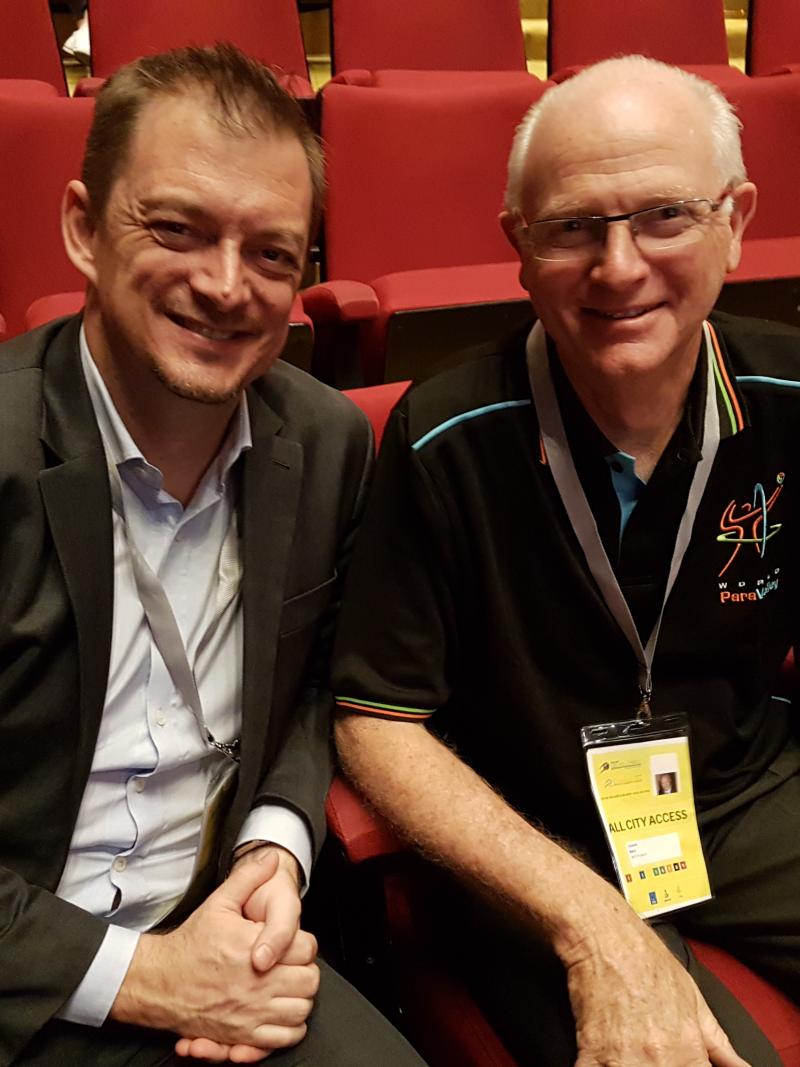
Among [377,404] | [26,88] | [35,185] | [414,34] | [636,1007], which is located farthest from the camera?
[414,34]

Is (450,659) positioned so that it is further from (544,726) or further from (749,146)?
(749,146)

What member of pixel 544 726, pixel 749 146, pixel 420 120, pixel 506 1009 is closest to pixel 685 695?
pixel 544 726

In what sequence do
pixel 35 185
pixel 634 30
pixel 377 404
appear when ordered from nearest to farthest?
1. pixel 377 404
2. pixel 35 185
3. pixel 634 30

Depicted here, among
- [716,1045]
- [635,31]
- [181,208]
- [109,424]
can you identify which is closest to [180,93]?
[181,208]

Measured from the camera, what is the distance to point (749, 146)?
1.46m

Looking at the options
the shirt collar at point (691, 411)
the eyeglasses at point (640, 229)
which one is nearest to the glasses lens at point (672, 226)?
the eyeglasses at point (640, 229)

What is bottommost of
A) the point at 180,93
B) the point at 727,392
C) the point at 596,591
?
the point at 596,591

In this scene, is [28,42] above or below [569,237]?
above

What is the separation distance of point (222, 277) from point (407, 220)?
0.88 m

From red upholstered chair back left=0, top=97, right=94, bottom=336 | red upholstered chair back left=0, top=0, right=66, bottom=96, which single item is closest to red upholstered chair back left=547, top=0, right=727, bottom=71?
red upholstered chair back left=0, top=0, right=66, bottom=96

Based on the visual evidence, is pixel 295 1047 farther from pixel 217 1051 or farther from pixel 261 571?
pixel 261 571

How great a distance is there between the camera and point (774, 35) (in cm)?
189

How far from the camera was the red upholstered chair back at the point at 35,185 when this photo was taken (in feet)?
3.82

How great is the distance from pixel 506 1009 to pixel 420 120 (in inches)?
45.3
